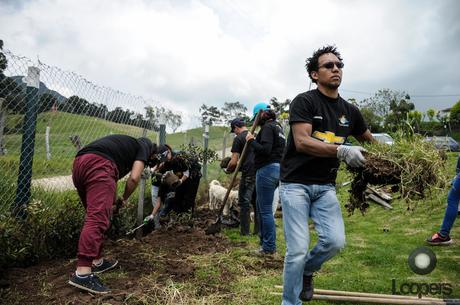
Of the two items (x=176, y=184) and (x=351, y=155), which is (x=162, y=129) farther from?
(x=351, y=155)

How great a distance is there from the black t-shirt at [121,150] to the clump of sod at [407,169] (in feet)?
7.37

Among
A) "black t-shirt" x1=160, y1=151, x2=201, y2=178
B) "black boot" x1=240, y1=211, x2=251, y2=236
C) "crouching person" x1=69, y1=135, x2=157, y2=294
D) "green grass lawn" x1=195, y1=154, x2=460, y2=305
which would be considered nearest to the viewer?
"crouching person" x1=69, y1=135, x2=157, y2=294

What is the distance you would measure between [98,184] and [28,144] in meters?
1.21

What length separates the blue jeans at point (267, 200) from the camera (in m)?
4.75

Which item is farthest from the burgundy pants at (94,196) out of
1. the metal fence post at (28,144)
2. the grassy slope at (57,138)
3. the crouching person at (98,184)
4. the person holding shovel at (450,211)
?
the person holding shovel at (450,211)

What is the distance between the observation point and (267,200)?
4.86 m

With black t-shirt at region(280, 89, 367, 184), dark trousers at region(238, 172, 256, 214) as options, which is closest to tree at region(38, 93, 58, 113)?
dark trousers at region(238, 172, 256, 214)

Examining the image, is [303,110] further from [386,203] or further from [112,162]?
[386,203]

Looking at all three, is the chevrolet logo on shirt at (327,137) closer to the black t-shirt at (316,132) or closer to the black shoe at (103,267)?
the black t-shirt at (316,132)

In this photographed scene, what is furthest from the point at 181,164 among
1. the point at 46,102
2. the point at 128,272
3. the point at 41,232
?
the point at 41,232

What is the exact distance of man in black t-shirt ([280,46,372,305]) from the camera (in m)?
2.75

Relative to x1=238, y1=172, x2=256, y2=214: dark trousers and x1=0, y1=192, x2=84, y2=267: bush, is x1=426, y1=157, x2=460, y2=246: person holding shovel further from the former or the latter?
x1=0, y1=192, x2=84, y2=267: bush

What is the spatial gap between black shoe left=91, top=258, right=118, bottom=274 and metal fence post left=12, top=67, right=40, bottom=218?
3.25 ft

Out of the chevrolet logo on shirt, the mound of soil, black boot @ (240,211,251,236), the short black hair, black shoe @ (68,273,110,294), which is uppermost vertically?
the short black hair
